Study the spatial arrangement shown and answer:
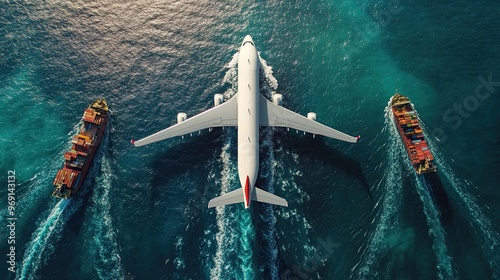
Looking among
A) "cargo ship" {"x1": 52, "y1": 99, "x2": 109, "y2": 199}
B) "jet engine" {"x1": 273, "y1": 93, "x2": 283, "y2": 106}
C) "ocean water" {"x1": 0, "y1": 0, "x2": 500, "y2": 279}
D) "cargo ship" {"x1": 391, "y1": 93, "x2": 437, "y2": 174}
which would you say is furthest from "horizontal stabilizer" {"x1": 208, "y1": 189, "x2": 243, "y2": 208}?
"cargo ship" {"x1": 391, "y1": 93, "x2": 437, "y2": 174}

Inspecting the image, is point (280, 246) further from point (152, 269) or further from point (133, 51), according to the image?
point (133, 51)

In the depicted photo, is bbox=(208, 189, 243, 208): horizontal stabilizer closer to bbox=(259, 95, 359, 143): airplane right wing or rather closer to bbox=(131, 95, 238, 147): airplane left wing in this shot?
bbox=(131, 95, 238, 147): airplane left wing

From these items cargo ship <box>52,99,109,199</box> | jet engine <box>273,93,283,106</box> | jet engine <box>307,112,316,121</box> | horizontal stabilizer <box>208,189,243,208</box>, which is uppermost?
jet engine <box>273,93,283,106</box>

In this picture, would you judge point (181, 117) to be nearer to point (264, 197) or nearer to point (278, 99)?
point (278, 99)

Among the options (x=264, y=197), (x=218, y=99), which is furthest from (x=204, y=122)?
(x=264, y=197)

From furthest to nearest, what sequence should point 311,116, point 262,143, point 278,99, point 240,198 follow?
point 278,99
point 262,143
point 311,116
point 240,198

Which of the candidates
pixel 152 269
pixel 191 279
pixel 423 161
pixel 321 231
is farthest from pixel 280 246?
pixel 423 161

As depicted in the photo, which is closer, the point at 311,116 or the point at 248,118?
the point at 248,118
